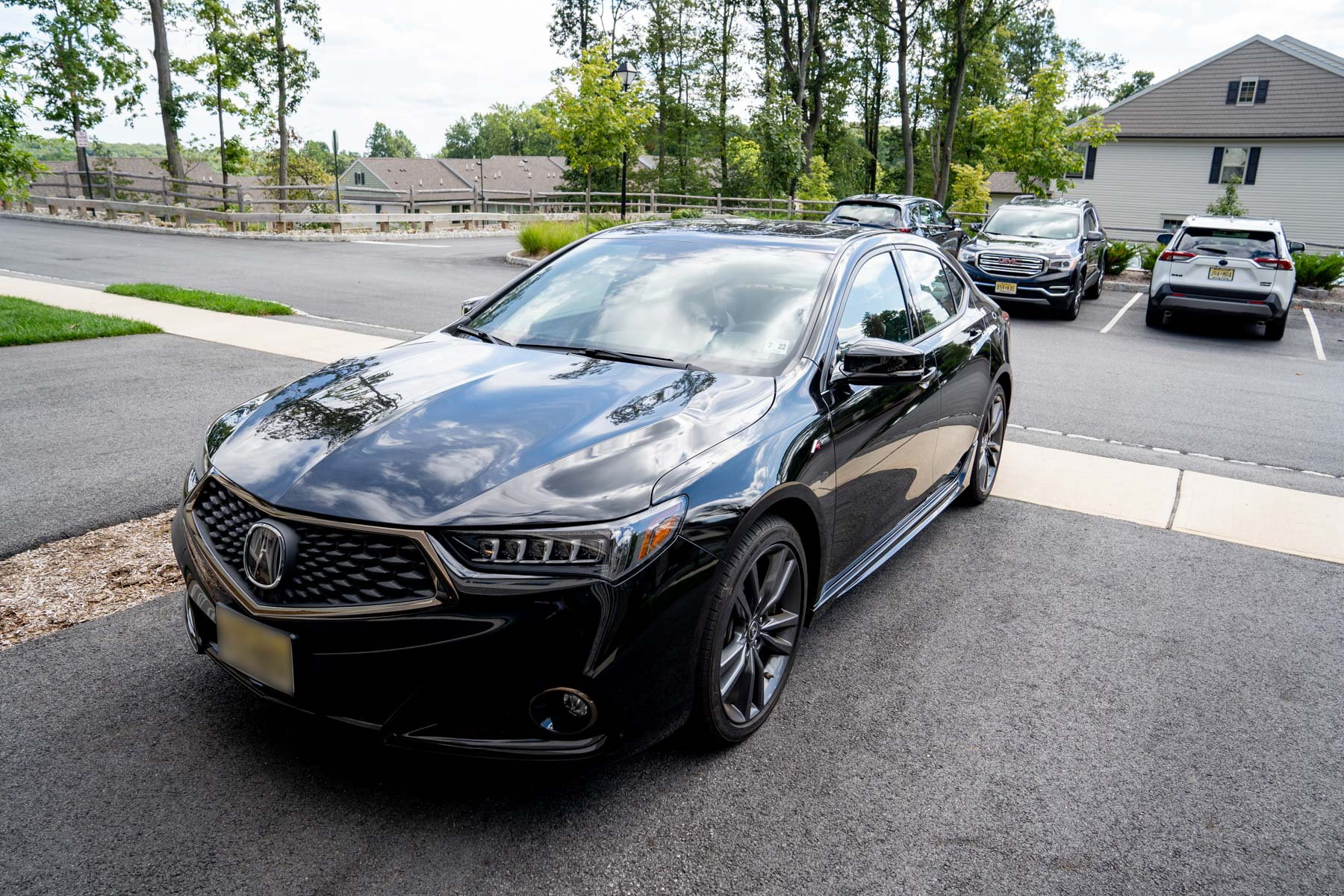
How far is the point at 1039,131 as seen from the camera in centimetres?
2456

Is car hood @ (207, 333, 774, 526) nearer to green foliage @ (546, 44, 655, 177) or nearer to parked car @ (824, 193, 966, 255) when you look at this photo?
parked car @ (824, 193, 966, 255)

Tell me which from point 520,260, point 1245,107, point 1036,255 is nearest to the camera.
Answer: point 1036,255

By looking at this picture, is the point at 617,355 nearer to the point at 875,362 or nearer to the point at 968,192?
the point at 875,362

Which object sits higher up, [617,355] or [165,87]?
[165,87]

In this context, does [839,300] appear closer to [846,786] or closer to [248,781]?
[846,786]

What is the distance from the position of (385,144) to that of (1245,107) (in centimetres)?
12626

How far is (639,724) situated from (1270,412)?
28.7ft

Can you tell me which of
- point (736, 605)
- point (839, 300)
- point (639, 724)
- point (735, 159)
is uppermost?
point (735, 159)

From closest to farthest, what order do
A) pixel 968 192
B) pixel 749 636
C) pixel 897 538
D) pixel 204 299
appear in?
pixel 749 636 → pixel 897 538 → pixel 204 299 → pixel 968 192

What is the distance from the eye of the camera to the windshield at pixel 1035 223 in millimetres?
15820

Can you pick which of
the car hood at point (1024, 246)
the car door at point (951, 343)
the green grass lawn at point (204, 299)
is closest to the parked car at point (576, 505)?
the car door at point (951, 343)

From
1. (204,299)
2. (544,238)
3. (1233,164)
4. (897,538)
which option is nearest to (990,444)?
(897,538)

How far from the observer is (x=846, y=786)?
9.54ft

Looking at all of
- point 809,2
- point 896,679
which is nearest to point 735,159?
point 809,2
